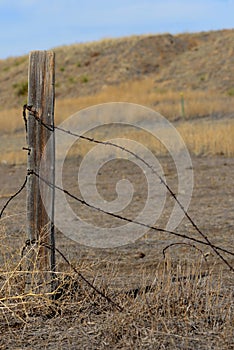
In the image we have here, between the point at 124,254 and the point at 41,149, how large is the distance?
101 inches

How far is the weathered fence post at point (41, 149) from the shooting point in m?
4.94

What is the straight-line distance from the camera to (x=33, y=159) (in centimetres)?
495

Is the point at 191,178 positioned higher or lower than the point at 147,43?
lower

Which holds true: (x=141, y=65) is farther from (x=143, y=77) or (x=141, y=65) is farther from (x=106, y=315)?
(x=106, y=315)

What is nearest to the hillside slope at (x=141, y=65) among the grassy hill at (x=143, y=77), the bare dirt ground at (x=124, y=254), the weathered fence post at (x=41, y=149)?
the grassy hill at (x=143, y=77)

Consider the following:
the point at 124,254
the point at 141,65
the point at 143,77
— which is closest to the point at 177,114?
the point at 143,77

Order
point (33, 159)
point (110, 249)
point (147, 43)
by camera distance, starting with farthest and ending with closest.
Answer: point (147, 43) → point (110, 249) → point (33, 159)

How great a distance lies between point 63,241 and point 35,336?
11.8 ft

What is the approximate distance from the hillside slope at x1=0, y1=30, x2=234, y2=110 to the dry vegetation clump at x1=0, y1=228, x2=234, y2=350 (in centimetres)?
3339

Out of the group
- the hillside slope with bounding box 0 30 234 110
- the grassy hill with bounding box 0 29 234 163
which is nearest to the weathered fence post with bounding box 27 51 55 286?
the grassy hill with bounding box 0 29 234 163

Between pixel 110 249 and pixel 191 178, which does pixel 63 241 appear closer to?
pixel 110 249

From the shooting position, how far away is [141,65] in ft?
161

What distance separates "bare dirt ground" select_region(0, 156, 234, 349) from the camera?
14.1ft

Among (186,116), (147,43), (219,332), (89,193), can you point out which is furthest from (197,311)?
(147,43)
